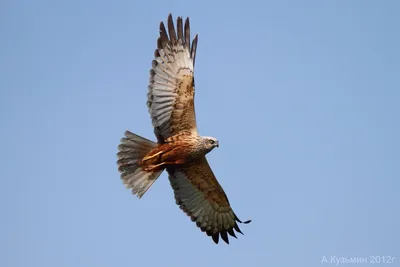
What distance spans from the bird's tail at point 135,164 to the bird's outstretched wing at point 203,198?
54 centimetres

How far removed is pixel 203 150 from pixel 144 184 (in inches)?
52.9

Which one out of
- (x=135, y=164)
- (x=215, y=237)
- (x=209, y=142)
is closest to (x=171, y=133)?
(x=209, y=142)

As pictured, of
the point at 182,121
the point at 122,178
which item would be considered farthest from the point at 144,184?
the point at 182,121

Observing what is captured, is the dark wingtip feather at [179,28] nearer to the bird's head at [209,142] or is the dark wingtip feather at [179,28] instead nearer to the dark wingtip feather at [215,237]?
the bird's head at [209,142]

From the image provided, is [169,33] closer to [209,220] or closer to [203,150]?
[203,150]

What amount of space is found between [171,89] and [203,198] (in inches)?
94.7

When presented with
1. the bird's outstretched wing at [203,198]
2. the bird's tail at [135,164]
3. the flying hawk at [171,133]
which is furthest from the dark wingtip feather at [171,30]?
the bird's outstretched wing at [203,198]

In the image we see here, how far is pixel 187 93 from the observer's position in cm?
1504

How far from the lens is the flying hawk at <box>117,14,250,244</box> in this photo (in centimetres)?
1503

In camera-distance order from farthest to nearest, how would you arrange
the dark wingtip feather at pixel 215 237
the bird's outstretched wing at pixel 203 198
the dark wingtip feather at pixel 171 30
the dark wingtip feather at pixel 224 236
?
the dark wingtip feather at pixel 224 236 < the dark wingtip feather at pixel 215 237 < the bird's outstretched wing at pixel 203 198 < the dark wingtip feather at pixel 171 30

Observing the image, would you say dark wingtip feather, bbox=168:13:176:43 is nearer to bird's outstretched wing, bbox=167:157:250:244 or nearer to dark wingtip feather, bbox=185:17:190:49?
dark wingtip feather, bbox=185:17:190:49

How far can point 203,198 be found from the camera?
16.2 metres

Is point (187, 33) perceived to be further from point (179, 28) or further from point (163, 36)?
point (163, 36)

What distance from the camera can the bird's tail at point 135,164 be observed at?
15.2 meters
